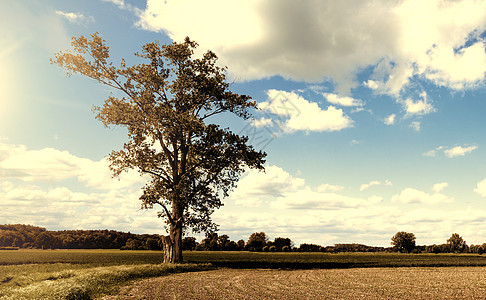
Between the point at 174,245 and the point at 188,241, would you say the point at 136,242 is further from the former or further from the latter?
the point at 174,245

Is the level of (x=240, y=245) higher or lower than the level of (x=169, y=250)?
lower

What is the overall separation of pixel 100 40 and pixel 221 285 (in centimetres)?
3360

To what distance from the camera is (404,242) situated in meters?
157

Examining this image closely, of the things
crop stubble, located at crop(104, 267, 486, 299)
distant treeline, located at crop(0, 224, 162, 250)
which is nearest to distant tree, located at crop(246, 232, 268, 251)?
distant treeline, located at crop(0, 224, 162, 250)

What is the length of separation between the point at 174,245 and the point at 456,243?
7263 inches

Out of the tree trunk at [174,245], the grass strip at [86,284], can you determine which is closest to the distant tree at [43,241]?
the tree trunk at [174,245]

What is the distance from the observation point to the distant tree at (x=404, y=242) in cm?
15662

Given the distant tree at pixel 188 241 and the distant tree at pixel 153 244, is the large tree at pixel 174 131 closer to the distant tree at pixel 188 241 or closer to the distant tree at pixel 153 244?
the distant tree at pixel 188 241

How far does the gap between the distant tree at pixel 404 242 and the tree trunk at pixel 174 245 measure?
145779 millimetres

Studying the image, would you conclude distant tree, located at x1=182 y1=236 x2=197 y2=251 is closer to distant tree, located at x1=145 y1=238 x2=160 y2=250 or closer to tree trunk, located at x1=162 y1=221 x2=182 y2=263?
tree trunk, located at x1=162 y1=221 x2=182 y2=263

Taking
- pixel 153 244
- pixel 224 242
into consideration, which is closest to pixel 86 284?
pixel 153 244

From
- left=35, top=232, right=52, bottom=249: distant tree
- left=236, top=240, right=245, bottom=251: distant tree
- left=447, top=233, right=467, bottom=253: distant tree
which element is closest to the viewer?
left=35, top=232, right=52, bottom=249: distant tree

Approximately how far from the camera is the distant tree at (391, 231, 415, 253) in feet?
514

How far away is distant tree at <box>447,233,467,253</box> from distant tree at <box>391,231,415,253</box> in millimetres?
33571
